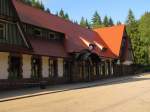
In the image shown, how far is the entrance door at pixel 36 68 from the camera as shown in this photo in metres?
32.2

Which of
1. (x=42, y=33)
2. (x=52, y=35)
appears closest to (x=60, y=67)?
(x=52, y=35)

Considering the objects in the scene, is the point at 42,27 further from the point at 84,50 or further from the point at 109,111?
the point at 109,111

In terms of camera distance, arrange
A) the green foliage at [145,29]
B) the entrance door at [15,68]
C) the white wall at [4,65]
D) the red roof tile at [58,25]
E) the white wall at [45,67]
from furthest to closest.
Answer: the green foliage at [145,29] → the red roof tile at [58,25] → the white wall at [45,67] → the entrance door at [15,68] → the white wall at [4,65]

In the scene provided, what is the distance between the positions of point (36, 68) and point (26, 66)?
75.1 inches

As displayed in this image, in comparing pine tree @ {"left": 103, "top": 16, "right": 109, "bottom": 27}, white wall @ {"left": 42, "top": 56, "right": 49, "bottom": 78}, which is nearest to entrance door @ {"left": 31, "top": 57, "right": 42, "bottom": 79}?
white wall @ {"left": 42, "top": 56, "right": 49, "bottom": 78}

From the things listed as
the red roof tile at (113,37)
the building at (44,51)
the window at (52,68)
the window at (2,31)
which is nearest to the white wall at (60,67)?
the building at (44,51)

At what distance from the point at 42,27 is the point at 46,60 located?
370 cm

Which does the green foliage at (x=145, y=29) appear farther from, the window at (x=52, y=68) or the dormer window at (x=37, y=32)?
the dormer window at (x=37, y=32)

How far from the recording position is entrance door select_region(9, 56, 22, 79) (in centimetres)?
2878

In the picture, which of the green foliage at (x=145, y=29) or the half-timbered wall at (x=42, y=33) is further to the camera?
the green foliage at (x=145, y=29)

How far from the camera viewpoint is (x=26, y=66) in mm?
30953

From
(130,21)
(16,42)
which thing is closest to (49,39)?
(16,42)

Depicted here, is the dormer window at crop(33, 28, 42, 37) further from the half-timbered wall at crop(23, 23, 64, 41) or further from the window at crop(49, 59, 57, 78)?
the window at crop(49, 59, 57, 78)

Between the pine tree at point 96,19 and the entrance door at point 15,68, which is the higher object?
the pine tree at point 96,19
